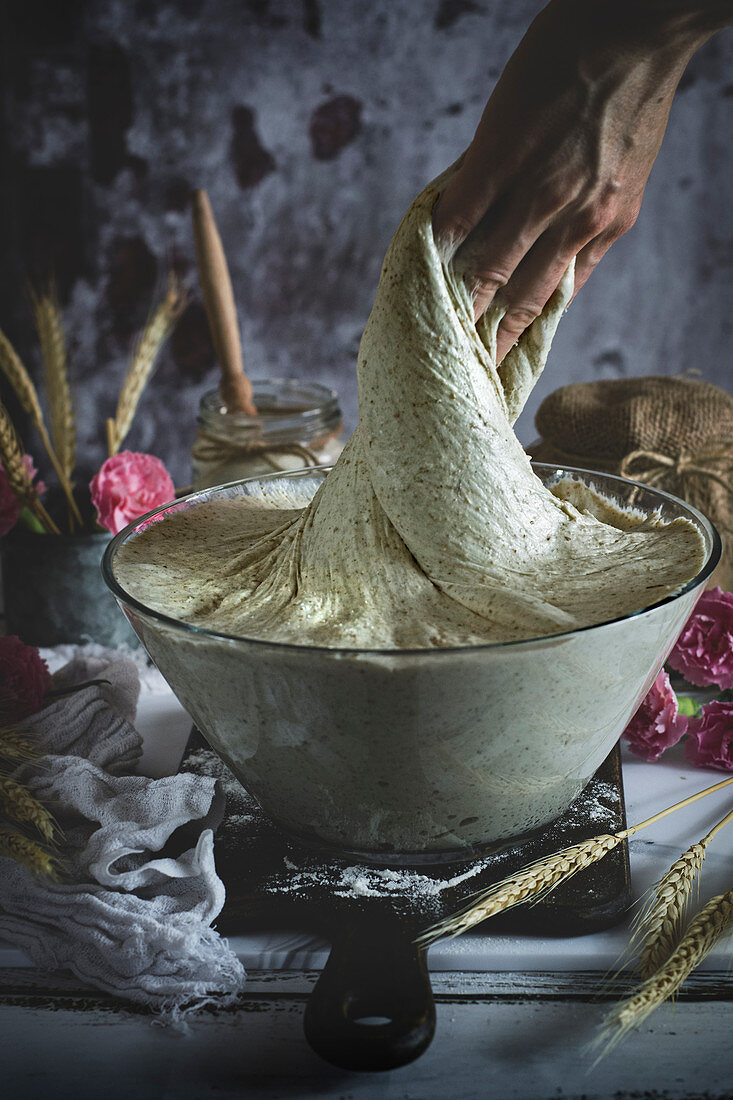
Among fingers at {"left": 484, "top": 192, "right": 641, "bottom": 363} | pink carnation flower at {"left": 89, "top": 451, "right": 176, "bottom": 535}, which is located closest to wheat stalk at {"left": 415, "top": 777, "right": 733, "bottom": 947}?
fingers at {"left": 484, "top": 192, "right": 641, "bottom": 363}

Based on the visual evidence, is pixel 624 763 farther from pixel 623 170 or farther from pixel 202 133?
pixel 202 133

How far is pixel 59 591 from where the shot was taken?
1200mm

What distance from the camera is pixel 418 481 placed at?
2.38 ft

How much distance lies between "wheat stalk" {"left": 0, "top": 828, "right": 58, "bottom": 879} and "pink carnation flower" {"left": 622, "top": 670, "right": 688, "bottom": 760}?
1.70 feet

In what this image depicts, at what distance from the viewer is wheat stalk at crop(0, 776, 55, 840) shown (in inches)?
28.0

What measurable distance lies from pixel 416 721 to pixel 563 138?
409mm

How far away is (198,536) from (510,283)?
346 mm

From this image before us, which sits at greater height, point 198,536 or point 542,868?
point 198,536

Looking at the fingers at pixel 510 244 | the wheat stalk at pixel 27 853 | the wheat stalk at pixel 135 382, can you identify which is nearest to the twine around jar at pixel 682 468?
the fingers at pixel 510 244

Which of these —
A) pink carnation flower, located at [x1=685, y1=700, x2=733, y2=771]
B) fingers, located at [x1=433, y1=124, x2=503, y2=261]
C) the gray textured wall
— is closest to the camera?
fingers, located at [x1=433, y1=124, x2=503, y2=261]

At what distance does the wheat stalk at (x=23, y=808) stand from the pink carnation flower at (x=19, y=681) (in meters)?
0.18

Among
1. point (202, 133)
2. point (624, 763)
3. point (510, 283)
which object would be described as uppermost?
point (202, 133)

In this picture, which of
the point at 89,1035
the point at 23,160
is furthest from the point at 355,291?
the point at 89,1035

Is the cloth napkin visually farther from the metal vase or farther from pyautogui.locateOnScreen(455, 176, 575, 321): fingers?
pyautogui.locateOnScreen(455, 176, 575, 321): fingers
